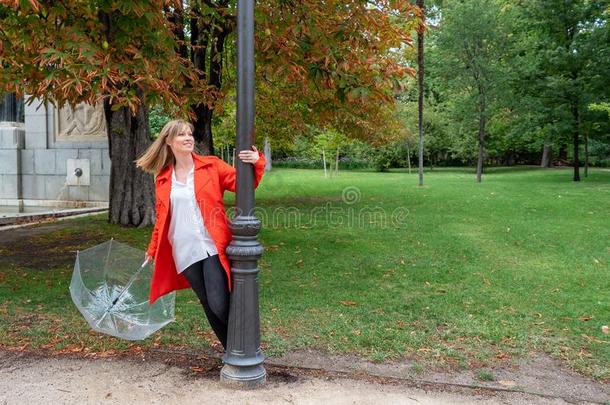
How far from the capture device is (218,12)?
29.7 feet

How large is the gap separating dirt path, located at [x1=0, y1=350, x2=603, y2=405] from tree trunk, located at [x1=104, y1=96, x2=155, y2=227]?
7.78 meters

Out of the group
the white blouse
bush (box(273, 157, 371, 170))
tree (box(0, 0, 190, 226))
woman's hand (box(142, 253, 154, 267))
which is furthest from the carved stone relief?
bush (box(273, 157, 371, 170))

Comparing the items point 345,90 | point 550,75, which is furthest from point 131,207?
point 550,75

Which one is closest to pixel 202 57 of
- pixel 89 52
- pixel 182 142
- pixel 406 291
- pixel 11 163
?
pixel 89 52

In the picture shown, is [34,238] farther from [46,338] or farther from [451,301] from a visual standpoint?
[451,301]

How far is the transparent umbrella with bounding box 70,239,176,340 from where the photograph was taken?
4535 millimetres

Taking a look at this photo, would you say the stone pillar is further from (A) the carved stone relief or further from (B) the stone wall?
(A) the carved stone relief

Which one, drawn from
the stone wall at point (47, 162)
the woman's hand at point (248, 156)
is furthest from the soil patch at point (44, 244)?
the woman's hand at point (248, 156)

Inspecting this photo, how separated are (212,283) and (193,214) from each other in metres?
0.51

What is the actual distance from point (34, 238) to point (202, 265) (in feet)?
27.0

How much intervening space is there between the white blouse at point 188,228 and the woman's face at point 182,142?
0.71ft

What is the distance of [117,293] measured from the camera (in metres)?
4.67

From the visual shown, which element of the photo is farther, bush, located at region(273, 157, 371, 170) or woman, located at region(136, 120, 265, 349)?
bush, located at region(273, 157, 371, 170)

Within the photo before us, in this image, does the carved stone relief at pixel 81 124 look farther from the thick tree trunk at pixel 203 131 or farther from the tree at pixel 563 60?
the tree at pixel 563 60
